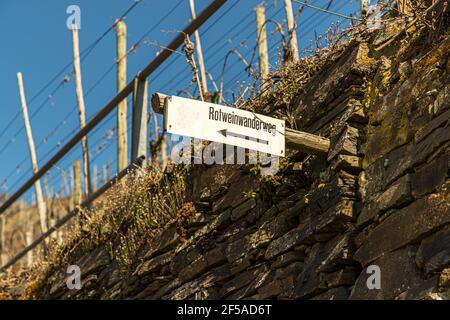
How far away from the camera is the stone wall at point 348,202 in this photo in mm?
4547

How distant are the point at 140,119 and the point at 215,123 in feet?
9.83

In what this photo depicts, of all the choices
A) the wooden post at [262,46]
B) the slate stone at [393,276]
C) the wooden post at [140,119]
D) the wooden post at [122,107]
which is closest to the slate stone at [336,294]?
the slate stone at [393,276]

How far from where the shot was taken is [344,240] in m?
5.06

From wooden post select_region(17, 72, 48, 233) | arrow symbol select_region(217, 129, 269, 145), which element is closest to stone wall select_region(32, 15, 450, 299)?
arrow symbol select_region(217, 129, 269, 145)

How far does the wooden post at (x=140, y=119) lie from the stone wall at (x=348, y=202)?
145 centimetres

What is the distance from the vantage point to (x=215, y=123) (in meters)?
5.24

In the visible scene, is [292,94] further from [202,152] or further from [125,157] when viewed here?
[125,157]

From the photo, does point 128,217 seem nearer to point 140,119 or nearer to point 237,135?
point 140,119

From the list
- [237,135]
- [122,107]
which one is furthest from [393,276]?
[122,107]

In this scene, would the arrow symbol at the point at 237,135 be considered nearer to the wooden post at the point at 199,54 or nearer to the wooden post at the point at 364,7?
the wooden post at the point at 364,7

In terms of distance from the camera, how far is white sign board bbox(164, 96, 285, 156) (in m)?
5.21

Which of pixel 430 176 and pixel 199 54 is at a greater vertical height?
pixel 199 54
